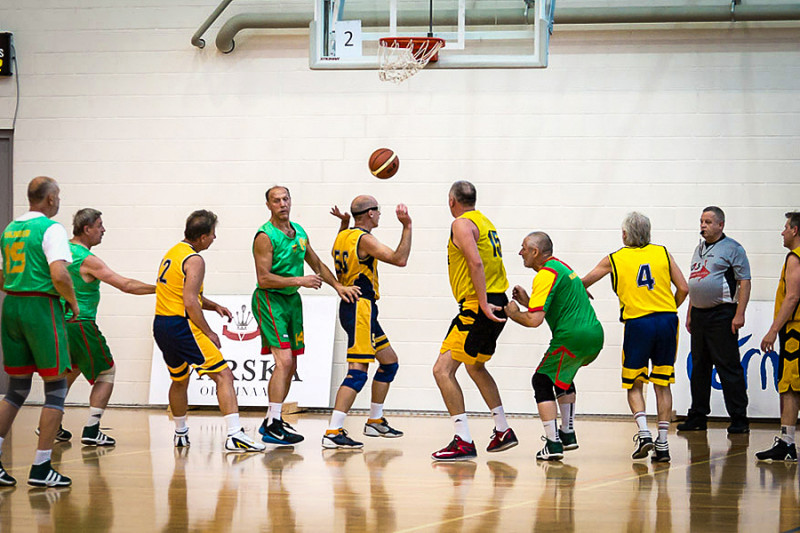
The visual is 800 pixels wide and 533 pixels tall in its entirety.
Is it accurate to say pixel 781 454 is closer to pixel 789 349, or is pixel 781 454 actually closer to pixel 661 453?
pixel 789 349

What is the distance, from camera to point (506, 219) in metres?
9.71

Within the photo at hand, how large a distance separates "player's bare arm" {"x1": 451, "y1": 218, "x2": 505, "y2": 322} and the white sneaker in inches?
77.7

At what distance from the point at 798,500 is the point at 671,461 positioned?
1524 millimetres

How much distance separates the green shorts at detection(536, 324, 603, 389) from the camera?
6.30 m

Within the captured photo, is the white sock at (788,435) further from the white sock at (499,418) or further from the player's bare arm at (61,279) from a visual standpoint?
the player's bare arm at (61,279)

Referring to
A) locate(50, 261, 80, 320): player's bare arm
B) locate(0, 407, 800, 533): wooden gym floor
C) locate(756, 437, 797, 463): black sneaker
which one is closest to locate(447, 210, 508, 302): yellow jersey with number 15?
locate(0, 407, 800, 533): wooden gym floor

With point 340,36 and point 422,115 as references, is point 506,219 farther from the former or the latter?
point 340,36

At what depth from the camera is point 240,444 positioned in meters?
6.66

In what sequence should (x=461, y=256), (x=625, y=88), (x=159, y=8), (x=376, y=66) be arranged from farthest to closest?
(x=159, y=8) < (x=625, y=88) < (x=376, y=66) < (x=461, y=256)

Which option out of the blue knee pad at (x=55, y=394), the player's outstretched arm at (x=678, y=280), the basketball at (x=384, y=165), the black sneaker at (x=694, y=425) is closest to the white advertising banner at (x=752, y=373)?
the black sneaker at (x=694, y=425)

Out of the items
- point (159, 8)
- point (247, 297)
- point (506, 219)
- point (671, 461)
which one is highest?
point (159, 8)

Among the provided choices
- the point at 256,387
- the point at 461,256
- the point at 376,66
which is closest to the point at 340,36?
the point at 376,66

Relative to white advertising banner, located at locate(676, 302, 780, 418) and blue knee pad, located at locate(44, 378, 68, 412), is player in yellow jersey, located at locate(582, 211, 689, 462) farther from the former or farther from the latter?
blue knee pad, located at locate(44, 378, 68, 412)

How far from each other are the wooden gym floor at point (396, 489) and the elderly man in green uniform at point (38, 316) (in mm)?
380
